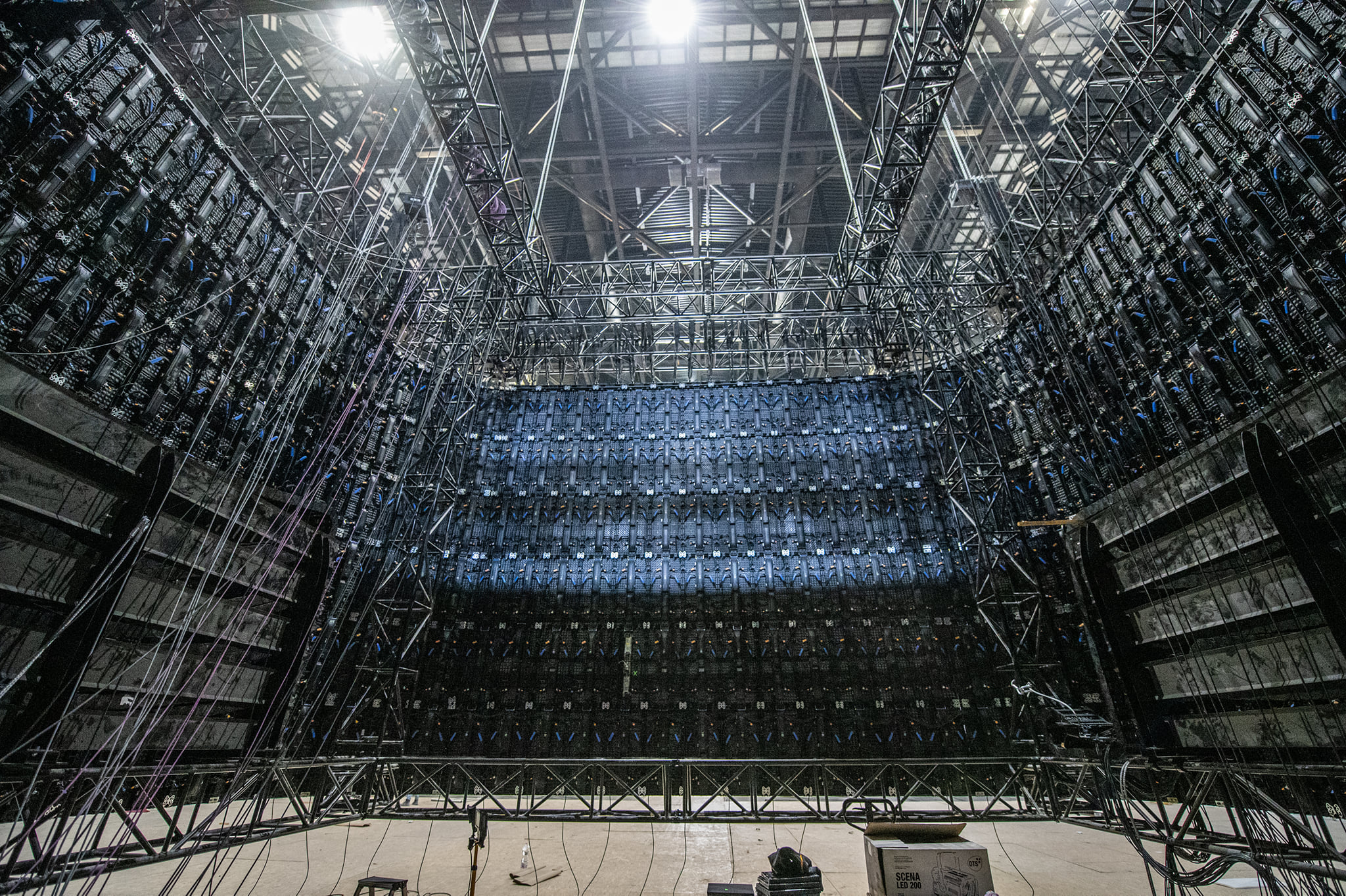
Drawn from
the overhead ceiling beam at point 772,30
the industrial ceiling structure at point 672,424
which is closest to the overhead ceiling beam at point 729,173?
the industrial ceiling structure at point 672,424

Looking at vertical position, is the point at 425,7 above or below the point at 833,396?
above

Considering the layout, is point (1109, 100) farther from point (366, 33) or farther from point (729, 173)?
point (366, 33)

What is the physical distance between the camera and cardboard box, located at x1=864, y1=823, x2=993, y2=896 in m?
4.55

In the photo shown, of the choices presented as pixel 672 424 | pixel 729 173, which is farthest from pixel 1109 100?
pixel 672 424

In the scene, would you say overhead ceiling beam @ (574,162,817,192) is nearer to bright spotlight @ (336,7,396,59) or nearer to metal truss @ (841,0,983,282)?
metal truss @ (841,0,983,282)

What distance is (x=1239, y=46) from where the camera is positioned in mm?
7922

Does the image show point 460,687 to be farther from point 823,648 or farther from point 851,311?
point 851,311

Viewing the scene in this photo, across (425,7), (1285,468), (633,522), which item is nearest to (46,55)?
(425,7)

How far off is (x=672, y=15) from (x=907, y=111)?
6.10 m

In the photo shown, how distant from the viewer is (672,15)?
12.6m

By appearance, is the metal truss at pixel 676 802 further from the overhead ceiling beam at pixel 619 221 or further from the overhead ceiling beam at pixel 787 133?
the overhead ceiling beam at pixel 787 133

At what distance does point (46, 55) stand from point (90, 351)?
12.2 feet

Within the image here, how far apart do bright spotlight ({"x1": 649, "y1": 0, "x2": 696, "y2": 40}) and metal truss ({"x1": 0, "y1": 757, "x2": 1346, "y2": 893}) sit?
1509 centimetres

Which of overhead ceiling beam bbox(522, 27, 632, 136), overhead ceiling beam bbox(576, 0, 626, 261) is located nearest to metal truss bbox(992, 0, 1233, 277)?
overhead ceiling beam bbox(522, 27, 632, 136)
